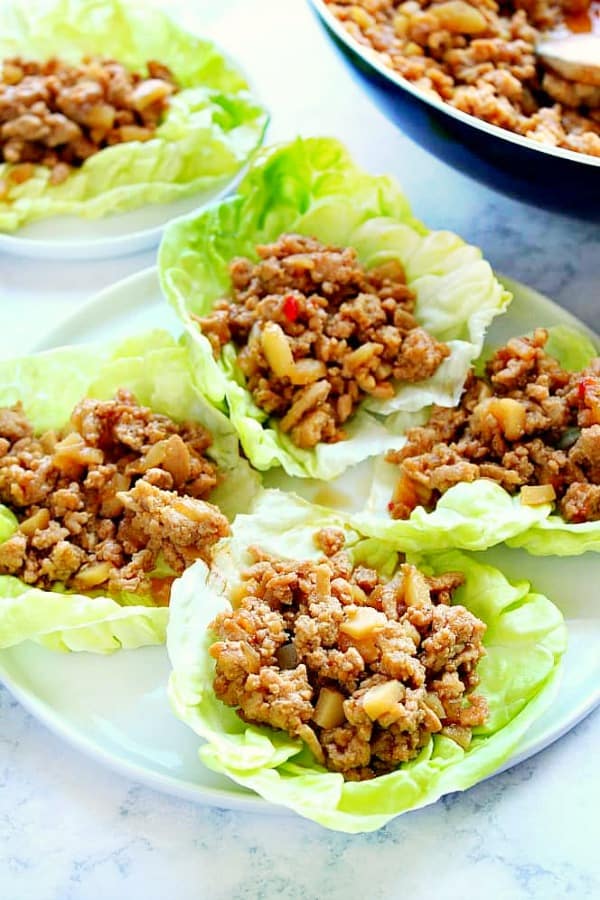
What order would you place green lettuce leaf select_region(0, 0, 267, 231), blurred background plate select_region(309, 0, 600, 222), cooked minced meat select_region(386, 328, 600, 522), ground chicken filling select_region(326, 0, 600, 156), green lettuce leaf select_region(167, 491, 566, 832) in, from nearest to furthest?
green lettuce leaf select_region(167, 491, 566, 832)
cooked minced meat select_region(386, 328, 600, 522)
blurred background plate select_region(309, 0, 600, 222)
ground chicken filling select_region(326, 0, 600, 156)
green lettuce leaf select_region(0, 0, 267, 231)

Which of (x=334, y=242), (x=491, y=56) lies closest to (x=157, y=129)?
(x=334, y=242)

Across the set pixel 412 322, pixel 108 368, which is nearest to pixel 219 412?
pixel 108 368

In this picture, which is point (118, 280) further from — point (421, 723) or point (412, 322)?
point (421, 723)

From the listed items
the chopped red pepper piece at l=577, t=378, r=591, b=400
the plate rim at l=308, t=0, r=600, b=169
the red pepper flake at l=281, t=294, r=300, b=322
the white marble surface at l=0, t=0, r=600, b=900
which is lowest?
the white marble surface at l=0, t=0, r=600, b=900

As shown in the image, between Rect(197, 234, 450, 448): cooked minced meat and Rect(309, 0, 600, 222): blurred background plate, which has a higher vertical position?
Rect(309, 0, 600, 222): blurred background plate

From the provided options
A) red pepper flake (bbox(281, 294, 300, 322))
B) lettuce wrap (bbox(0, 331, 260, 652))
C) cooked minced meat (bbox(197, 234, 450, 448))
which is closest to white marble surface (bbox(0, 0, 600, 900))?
lettuce wrap (bbox(0, 331, 260, 652))

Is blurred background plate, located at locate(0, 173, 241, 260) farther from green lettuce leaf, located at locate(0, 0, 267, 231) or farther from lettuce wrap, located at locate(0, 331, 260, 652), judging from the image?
lettuce wrap, located at locate(0, 331, 260, 652)
